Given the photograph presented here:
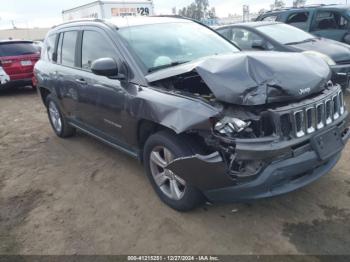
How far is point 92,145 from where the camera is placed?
5695mm

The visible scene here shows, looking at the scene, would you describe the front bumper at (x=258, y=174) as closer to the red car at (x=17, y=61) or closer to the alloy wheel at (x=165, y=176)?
the alloy wheel at (x=165, y=176)

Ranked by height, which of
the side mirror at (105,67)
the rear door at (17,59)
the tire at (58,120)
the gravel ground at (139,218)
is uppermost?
the side mirror at (105,67)

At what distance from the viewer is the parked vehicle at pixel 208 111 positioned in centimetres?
279

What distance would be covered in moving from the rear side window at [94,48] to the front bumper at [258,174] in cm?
174

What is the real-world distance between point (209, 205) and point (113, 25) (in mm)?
2303

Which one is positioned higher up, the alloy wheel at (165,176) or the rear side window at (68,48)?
the rear side window at (68,48)

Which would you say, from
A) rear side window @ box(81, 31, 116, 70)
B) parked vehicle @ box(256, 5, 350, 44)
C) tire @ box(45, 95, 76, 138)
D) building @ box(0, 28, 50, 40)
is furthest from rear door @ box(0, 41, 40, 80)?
building @ box(0, 28, 50, 40)

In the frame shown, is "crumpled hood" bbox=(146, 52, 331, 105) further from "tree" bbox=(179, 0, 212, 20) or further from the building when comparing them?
"tree" bbox=(179, 0, 212, 20)

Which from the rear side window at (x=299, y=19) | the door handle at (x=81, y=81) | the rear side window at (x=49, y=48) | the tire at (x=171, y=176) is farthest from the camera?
the rear side window at (x=299, y=19)

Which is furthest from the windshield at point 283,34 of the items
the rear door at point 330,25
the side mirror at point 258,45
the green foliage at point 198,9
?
the green foliage at point 198,9

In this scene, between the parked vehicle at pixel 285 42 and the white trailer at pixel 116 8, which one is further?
the white trailer at pixel 116 8

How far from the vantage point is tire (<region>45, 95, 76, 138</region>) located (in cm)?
584

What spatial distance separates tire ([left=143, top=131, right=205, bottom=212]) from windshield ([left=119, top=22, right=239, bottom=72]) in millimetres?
807

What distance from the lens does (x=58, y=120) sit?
6066 millimetres
